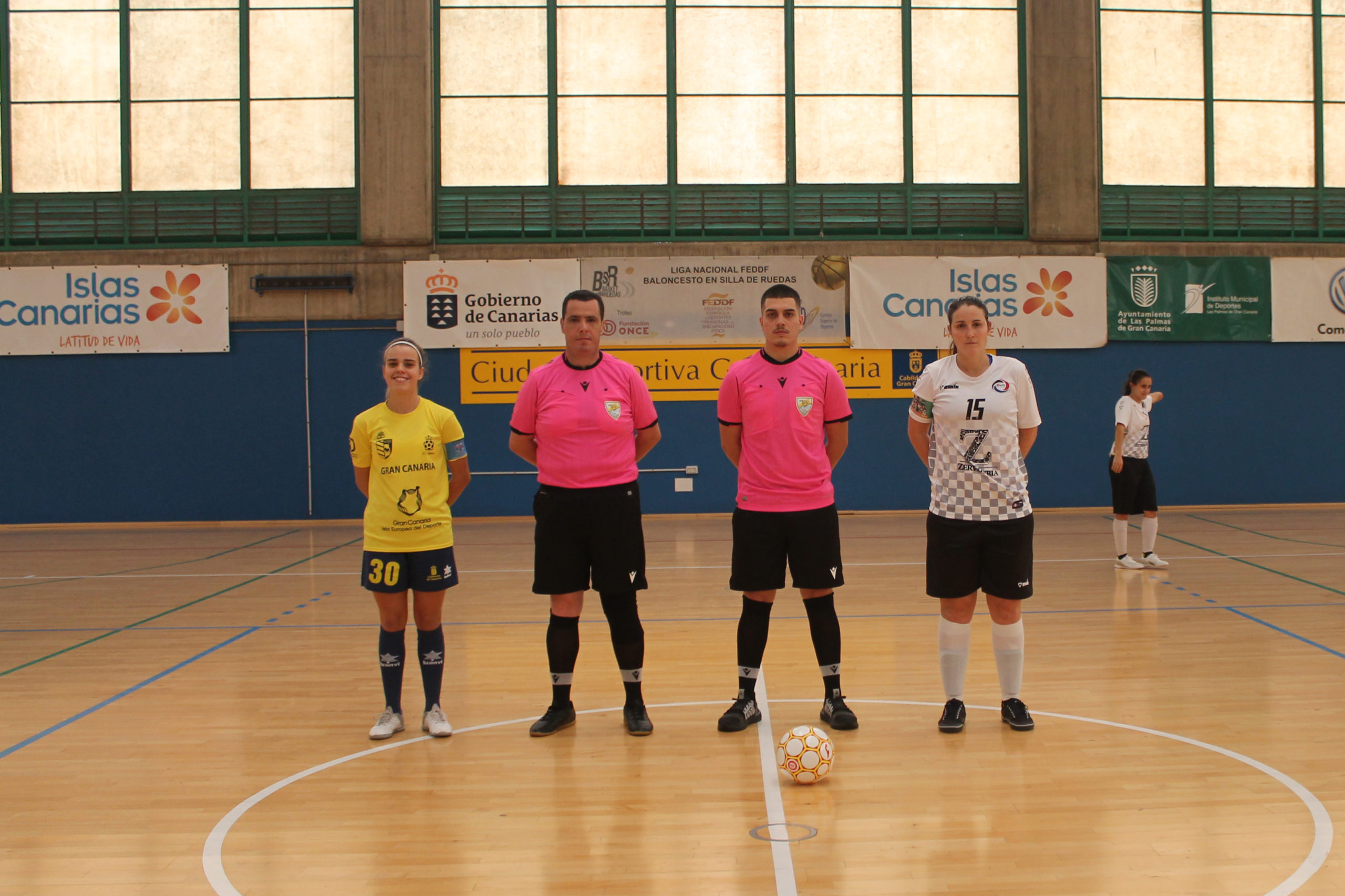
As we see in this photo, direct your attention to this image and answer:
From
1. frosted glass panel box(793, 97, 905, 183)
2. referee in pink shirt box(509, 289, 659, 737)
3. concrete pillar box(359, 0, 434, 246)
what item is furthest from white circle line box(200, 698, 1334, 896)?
frosted glass panel box(793, 97, 905, 183)

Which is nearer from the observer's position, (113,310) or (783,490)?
(783,490)

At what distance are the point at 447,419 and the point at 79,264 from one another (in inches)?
434

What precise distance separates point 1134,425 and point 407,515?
6.45 m

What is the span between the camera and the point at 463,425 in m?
12.9

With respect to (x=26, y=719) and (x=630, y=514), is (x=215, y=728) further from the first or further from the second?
(x=630, y=514)

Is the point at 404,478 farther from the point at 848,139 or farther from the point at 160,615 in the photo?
the point at 848,139

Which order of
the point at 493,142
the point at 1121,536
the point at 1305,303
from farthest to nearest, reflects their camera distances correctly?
the point at 1305,303 → the point at 493,142 → the point at 1121,536

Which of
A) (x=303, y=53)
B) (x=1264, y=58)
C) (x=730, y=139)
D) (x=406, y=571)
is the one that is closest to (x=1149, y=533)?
(x=406, y=571)

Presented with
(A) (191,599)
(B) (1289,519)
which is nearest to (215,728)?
(A) (191,599)

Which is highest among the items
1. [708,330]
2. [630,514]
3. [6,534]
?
[708,330]

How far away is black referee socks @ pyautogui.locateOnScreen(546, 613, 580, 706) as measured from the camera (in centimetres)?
409

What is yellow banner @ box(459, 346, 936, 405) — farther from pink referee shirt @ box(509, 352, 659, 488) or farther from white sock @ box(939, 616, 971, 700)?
white sock @ box(939, 616, 971, 700)

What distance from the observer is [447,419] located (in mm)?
4168

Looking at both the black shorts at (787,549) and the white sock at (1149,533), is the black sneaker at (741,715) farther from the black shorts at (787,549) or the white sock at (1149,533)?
the white sock at (1149,533)
